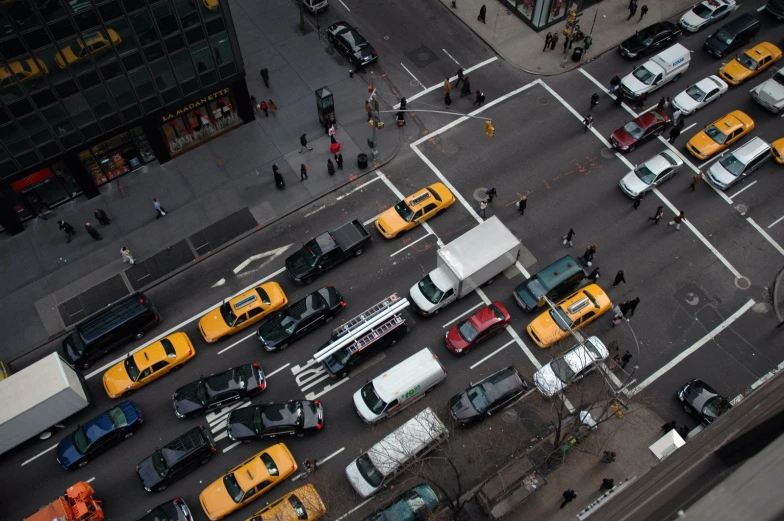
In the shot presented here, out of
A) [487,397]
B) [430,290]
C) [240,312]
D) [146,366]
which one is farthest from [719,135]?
[146,366]

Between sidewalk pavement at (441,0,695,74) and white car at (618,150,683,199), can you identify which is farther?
sidewalk pavement at (441,0,695,74)

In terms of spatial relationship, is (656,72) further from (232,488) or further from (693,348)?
(232,488)

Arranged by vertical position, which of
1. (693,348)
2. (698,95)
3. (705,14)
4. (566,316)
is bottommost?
(693,348)

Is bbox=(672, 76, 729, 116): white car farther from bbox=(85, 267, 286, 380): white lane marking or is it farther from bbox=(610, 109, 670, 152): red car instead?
bbox=(85, 267, 286, 380): white lane marking

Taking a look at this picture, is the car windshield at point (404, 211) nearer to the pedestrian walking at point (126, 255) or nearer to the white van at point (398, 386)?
the white van at point (398, 386)

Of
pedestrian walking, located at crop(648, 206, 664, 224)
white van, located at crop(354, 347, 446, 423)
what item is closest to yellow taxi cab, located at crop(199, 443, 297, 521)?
white van, located at crop(354, 347, 446, 423)

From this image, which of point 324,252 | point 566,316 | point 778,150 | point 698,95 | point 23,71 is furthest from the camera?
point 698,95

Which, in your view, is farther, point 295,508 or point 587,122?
point 587,122
